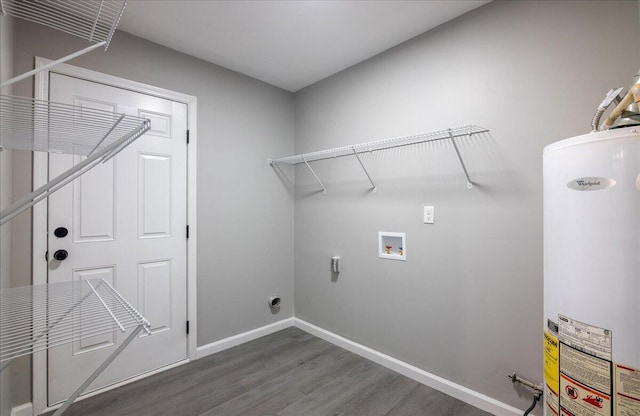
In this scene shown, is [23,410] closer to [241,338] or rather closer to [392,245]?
[241,338]

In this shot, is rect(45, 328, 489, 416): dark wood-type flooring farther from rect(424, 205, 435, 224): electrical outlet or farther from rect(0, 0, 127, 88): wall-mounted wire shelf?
rect(0, 0, 127, 88): wall-mounted wire shelf

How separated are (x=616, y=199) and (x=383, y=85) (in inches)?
70.6

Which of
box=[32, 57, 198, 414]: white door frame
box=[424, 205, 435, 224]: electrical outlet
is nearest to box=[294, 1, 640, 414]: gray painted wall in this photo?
box=[424, 205, 435, 224]: electrical outlet

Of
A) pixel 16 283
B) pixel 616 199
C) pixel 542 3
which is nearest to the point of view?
pixel 616 199

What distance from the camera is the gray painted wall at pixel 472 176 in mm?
1606

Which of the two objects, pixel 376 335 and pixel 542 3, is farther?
pixel 376 335

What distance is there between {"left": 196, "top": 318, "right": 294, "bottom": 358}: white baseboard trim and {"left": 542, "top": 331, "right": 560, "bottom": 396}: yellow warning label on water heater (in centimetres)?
232

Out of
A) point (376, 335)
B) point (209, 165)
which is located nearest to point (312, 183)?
point (209, 165)

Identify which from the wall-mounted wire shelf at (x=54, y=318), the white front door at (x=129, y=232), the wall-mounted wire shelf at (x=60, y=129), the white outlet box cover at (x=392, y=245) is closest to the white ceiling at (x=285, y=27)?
the white front door at (x=129, y=232)

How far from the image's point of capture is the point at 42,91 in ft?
6.09

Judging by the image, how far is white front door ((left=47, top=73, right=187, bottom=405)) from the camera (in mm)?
1936

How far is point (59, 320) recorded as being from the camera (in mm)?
707

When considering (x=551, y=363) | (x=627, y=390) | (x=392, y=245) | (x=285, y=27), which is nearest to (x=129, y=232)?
(x=285, y=27)

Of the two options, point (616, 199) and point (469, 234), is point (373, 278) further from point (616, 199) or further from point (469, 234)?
point (616, 199)
